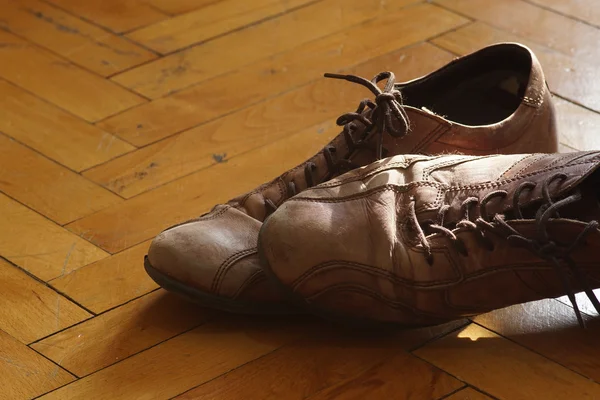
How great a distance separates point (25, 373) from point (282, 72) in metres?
0.59

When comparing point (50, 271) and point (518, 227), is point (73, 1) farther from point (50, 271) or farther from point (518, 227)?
point (518, 227)

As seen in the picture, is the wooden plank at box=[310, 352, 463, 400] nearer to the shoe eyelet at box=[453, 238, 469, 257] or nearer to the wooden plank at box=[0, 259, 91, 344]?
the shoe eyelet at box=[453, 238, 469, 257]

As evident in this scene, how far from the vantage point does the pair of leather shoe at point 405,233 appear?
0.73 m

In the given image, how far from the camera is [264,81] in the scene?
3.95 feet

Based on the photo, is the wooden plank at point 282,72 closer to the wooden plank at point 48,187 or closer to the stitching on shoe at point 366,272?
the wooden plank at point 48,187

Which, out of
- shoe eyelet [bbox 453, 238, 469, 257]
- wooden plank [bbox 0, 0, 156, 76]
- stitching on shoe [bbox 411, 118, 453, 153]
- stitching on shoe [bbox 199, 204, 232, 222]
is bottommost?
stitching on shoe [bbox 199, 204, 232, 222]

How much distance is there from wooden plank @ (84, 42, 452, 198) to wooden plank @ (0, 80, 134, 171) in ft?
0.09

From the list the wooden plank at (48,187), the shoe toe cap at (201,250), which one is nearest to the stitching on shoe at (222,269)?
the shoe toe cap at (201,250)

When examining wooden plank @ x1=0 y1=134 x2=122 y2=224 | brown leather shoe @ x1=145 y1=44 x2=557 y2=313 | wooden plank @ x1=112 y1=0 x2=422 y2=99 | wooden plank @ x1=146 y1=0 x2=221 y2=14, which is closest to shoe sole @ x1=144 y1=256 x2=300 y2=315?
brown leather shoe @ x1=145 y1=44 x2=557 y2=313

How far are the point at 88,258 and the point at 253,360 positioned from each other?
222 millimetres

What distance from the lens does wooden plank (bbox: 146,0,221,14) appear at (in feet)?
4.56

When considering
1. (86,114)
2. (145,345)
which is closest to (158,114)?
(86,114)

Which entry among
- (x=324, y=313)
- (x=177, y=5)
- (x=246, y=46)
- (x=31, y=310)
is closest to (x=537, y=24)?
(x=246, y=46)

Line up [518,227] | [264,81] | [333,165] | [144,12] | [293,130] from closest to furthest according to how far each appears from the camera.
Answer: [518,227] < [333,165] < [293,130] < [264,81] < [144,12]
